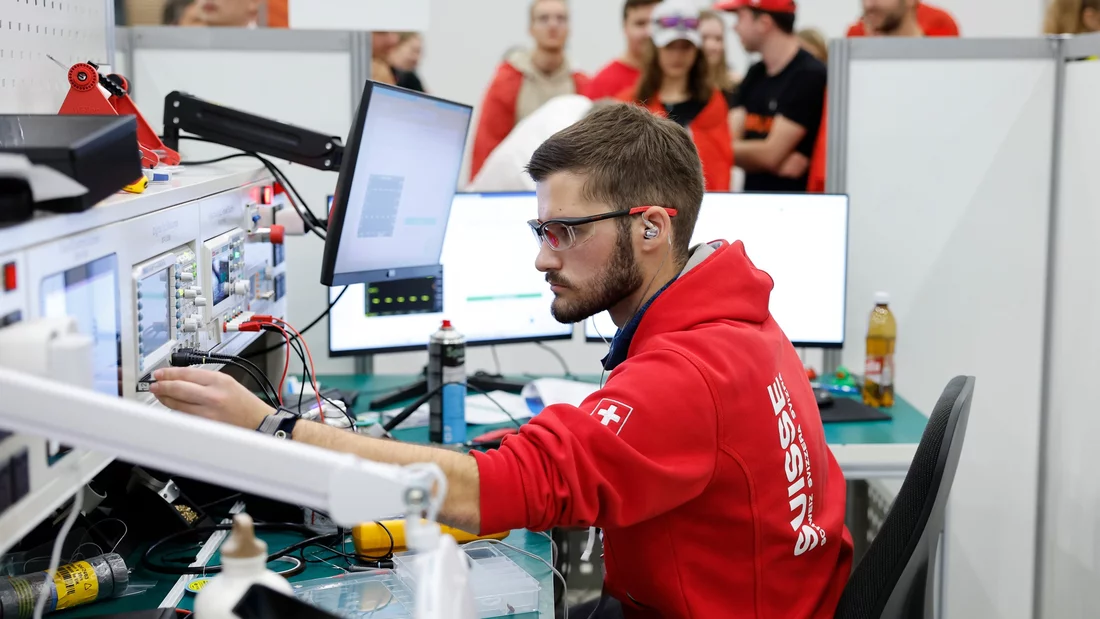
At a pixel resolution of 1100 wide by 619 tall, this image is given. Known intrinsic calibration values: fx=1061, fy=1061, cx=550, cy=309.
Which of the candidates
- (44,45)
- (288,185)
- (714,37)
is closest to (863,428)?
(288,185)

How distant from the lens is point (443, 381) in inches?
78.4

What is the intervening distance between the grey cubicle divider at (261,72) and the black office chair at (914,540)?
4.91 feet

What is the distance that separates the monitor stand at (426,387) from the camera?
2.26 metres

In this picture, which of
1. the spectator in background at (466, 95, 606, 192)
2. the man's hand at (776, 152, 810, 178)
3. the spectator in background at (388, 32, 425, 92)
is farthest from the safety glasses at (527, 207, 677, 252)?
the spectator in background at (388, 32, 425, 92)

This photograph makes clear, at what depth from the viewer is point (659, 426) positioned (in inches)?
45.6

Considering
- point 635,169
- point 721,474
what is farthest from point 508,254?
point 721,474

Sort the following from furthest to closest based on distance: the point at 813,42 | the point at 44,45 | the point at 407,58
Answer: the point at 407,58 → the point at 813,42 → the point at 44,45

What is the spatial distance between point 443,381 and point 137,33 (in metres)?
1.11

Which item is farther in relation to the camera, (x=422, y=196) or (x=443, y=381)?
(x=443, y=381)

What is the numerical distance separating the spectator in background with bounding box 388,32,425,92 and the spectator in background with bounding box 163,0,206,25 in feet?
3.10

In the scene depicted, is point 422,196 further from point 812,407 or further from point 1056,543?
point 1056,543

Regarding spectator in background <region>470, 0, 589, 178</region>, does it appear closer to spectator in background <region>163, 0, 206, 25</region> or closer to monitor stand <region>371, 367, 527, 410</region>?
spectator in background <region>163, 0, 206, 25</region>

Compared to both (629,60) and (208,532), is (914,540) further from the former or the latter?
(629,60)

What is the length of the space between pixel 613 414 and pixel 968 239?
5.46ft
